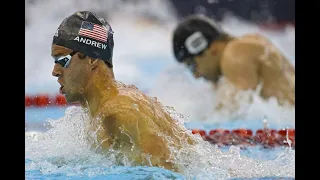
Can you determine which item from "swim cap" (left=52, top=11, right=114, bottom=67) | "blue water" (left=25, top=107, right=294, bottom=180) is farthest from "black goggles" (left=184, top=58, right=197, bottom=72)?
"swim cap" (left=52, top=11, right=114, bottom=67)

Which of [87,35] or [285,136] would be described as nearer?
[87,35]

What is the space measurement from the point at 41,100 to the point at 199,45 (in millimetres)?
706

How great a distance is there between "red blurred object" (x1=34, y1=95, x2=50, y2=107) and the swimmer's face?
143 mm

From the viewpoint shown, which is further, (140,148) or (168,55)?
(168,55)

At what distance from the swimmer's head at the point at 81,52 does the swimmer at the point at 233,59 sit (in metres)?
0.33

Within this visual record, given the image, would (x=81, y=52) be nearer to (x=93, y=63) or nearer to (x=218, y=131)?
(x=93, y=63)

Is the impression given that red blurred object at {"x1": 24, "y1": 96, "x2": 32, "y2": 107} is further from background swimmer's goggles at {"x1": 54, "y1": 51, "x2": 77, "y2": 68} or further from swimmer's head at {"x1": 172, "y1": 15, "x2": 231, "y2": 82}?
swimmer's head at {"x1": 172, "y1": 15, "x2": 231, "y2": 82}

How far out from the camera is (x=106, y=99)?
2.07 m

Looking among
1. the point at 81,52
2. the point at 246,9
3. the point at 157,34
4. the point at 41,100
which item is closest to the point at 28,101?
the point at 41,100
